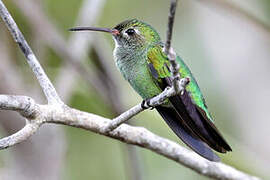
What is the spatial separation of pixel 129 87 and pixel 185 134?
2.64m

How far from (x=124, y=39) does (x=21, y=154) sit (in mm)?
1279

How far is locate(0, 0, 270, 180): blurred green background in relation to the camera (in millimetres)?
3576

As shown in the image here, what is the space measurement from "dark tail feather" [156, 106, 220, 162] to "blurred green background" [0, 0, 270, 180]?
0.85 meters

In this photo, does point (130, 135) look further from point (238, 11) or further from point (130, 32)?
point (238, 11)

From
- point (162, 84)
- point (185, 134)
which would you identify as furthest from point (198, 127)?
point (162, 84)

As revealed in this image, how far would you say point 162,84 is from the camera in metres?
2.51

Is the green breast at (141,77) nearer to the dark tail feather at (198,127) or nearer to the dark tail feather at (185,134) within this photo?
the dark tail feather at (185,134)

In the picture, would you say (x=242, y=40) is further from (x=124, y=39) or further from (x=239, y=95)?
(x=124, y=39)

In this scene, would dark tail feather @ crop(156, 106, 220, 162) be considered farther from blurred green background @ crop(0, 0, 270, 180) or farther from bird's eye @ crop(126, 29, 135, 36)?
blurred green background @ crop(0, 0, 270, 180)

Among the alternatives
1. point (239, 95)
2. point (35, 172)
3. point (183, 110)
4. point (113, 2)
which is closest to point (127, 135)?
point (183, 110)

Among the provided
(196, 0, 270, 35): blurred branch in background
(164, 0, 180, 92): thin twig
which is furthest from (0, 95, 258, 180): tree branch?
(196, 0, 270, 35): blurred branch in background

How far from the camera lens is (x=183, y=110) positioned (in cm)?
234

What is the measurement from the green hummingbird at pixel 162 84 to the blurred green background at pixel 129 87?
839 millimetres

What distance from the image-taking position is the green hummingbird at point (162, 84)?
2357 mm
